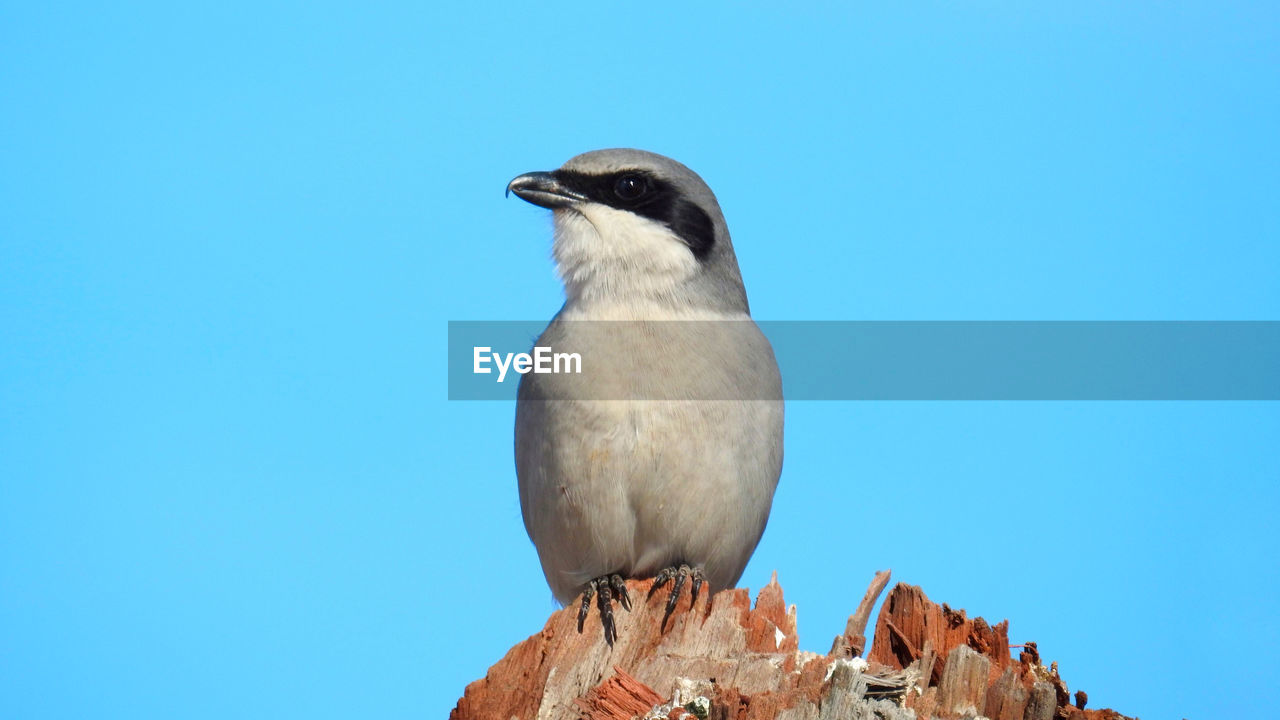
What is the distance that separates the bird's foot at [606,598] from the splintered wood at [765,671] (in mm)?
45

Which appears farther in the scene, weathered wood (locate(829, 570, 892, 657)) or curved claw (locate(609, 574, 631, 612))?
curved claw (locate(609, 574, 631, 612))

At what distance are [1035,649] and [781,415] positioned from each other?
1.94 metres

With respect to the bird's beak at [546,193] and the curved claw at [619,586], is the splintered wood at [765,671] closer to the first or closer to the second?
the curved claw at [619,586]

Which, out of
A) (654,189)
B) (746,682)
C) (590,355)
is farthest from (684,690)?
(654,189)

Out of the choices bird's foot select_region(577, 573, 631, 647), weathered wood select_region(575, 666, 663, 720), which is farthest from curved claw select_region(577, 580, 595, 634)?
weathered wood select_region(575, 666, 663, 720)

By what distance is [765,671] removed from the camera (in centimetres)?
554

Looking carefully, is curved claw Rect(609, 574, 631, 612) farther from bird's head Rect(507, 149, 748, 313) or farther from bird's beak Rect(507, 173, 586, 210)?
bird's beak Rect(507, 173, 586, 210)

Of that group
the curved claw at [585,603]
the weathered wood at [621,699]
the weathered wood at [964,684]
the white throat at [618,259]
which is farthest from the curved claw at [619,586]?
the weathered wood at [964,684]

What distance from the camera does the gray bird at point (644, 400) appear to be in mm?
6461

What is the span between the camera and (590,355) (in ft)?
21.7

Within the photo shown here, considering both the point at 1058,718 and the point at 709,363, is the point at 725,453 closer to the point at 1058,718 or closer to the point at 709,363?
the point at 709,363

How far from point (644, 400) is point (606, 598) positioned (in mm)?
1020

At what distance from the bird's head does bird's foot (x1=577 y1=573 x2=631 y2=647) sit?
1.47 m

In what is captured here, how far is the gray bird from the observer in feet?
21.2
